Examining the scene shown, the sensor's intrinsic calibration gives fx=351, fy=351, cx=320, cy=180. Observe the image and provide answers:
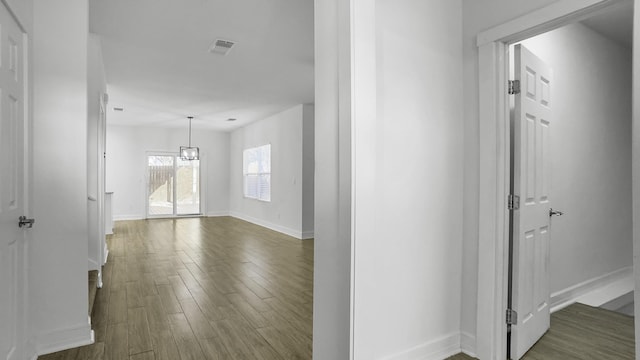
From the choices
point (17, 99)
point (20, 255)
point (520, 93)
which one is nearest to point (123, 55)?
point (17, 99)

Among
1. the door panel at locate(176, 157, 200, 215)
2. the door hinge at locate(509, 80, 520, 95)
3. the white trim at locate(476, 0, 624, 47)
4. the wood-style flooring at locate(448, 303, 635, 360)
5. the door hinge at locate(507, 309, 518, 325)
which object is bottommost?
the wood-style flooring at locate(448, 303, 635, 360)

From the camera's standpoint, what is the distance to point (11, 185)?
1913 mm

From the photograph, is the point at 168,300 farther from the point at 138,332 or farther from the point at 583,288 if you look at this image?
the point at 583,288

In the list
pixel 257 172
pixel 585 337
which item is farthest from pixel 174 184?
pixel 585 337

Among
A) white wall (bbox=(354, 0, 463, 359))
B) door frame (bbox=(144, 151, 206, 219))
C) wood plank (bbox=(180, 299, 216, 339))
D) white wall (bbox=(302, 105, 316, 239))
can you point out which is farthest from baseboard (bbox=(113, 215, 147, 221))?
white wall (bbox=(354, 0, 463, 359))

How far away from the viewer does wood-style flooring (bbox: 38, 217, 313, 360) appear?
2.49 meters

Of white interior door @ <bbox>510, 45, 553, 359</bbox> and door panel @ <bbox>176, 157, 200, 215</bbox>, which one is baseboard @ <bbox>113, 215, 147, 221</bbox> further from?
white interior door @ <bbox>510, 45, 553, 359</bbox>

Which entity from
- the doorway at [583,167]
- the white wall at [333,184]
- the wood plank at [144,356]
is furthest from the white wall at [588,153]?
the wood plank at [144,356]

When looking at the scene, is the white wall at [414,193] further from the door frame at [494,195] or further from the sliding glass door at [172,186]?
the sliding glass door at [172,186]

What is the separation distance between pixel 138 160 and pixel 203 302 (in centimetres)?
784

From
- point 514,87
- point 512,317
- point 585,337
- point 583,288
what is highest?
point 514,87

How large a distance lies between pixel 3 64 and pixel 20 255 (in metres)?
1.07

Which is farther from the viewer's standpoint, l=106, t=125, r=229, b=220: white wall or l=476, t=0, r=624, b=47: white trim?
l=106, t=125, r=229, b=220: white wall

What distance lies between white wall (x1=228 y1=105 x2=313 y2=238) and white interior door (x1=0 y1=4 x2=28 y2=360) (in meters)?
5.11
